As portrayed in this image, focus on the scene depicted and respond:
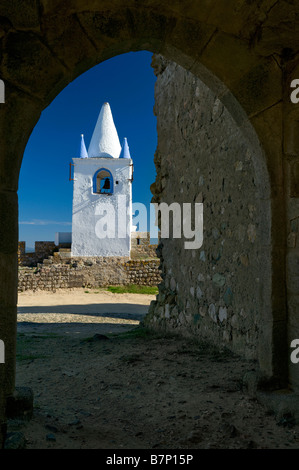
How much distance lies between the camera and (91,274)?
1720cm

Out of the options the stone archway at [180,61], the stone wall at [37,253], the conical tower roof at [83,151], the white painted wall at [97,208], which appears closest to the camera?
the stone archway at [180,61]

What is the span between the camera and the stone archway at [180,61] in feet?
5.44

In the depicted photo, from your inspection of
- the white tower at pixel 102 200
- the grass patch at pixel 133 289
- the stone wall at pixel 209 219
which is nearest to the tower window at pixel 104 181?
the white tower at pixel 102 200

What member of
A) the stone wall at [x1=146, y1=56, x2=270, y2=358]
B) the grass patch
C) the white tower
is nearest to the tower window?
the white tower

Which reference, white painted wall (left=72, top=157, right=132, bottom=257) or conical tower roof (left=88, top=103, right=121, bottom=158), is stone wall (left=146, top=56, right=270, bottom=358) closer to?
white painted wall (left=72, top=157, right=132, bottom=257)

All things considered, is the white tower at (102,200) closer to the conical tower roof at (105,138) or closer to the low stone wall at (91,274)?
the conical tower roof at (105,138)

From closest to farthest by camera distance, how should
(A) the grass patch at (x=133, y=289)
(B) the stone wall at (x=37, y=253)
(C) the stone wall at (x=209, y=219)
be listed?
(C) the stone wall at (x=209, y=219), (A) the grass patch at (x=133, y=289), (B) the stone wall at (x=37, y=253)

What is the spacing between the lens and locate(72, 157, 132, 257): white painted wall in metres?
18.7

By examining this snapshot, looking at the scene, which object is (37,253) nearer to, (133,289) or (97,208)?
(97,208)

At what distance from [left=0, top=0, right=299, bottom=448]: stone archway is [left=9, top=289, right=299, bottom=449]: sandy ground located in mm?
366

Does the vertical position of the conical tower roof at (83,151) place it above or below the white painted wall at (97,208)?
above

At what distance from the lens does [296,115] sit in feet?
7.17

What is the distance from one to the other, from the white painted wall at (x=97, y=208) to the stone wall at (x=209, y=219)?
13.6m

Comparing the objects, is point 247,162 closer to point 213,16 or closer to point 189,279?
point 213,16
